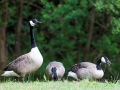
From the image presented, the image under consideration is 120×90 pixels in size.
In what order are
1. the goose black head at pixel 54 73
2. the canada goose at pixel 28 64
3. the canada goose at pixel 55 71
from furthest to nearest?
the canada goose at pixel 55 71 < the goose black head at pixel 54 73 < the canada goose at pixel 28 64

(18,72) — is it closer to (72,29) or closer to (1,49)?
(1,49)

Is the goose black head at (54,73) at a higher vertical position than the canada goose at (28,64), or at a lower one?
lower

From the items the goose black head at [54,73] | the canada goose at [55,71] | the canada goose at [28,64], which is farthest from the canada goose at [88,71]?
the canada goose at [28,64]

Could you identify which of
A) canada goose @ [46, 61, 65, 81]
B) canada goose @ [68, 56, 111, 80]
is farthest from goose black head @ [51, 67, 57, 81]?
canada goose @ [68, 56, 111, 80]

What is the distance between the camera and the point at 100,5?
16125 mm

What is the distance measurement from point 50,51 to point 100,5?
25.4 feet

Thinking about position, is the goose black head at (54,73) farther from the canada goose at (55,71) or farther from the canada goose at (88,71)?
the canada goose at (88,71)

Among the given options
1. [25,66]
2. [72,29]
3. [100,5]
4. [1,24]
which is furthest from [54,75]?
[72,29]

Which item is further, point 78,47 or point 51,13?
point 78,47

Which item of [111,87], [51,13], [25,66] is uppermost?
[51,13]

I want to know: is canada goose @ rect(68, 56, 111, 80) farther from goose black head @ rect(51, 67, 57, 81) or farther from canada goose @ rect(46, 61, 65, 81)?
goose black head @ rect(51, 67, 57, 81)

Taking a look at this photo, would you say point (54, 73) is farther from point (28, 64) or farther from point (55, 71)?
point (28, 64)

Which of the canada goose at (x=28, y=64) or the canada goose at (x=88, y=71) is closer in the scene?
the canada goose at (x=28, y=64)

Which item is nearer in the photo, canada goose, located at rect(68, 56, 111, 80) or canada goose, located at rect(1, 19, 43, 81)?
canada goose, located at rect(1, 19, 43, 81)
